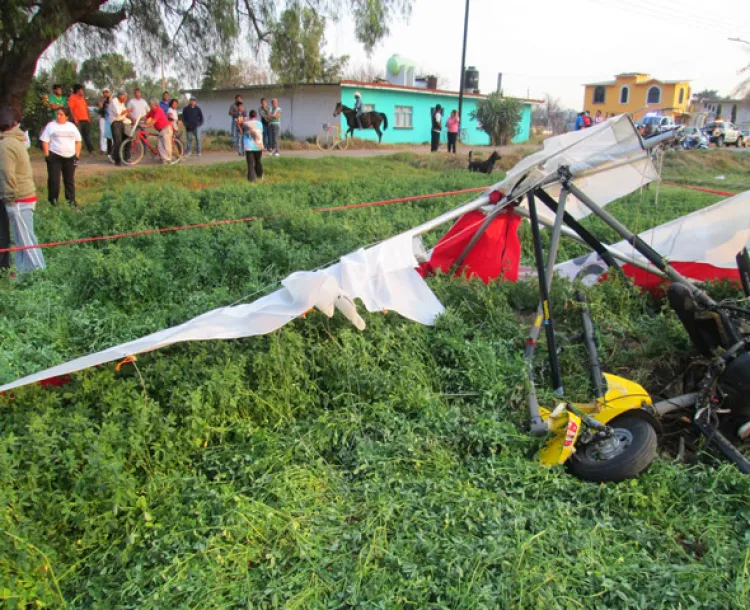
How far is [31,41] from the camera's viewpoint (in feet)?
38.6

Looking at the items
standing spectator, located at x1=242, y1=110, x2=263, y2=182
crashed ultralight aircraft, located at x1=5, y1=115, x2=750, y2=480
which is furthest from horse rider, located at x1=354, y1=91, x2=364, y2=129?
crashed ultralight aircraft, located at x1=5, y1=115, x2=750, y2=480

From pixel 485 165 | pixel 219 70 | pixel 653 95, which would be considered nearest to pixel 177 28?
pixel 219 70

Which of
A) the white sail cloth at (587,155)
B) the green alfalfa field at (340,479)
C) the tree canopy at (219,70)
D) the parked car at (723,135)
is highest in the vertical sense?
the tree canopy at (219,70)

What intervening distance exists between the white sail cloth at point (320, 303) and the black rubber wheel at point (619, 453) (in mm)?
1533

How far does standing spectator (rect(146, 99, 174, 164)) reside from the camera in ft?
50.0

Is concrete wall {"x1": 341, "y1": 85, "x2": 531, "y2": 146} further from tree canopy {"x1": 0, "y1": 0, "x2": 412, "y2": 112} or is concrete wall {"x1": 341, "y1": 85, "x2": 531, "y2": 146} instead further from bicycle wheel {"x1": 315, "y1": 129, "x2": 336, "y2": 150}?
tree canopy {"x1": 0, "y1": 0, "x2": 412, "y2": 112}

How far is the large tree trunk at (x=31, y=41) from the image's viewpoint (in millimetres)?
11266

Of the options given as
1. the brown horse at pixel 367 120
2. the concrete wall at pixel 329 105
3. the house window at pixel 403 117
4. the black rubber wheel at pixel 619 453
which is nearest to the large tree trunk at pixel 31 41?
the black rubber wheel at pixel 619 453

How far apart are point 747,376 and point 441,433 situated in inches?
73.4

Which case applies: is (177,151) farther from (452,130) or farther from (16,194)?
(452,130)

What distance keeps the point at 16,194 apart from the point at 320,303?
489 centimetres

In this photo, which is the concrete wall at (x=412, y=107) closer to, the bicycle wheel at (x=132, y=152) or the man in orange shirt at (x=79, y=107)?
the bicycle wheel at (x=132, y=152)

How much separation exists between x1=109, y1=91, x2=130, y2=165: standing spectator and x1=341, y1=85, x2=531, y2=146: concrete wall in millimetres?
15726

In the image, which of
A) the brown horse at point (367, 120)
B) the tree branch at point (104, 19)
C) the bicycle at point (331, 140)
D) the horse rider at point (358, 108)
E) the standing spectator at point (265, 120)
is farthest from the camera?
the brown horse at point (367, 120)
